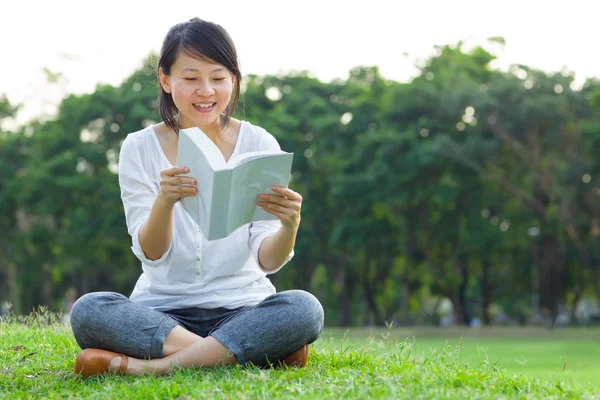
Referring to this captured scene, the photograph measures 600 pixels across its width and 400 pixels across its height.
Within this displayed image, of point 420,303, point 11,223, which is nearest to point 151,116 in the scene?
point 11,223

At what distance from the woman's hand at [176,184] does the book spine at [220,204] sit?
0.13 m

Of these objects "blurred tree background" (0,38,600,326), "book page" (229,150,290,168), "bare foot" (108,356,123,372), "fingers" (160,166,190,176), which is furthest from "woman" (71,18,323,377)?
"blurred tree background" (0,38,600,326)

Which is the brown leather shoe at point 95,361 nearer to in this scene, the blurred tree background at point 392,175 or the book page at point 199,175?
the book page at point 199,175

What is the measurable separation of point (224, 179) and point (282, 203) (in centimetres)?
37

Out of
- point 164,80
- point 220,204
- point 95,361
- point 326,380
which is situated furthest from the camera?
point 164,80

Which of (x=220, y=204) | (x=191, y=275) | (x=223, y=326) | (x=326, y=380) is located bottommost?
(x=326, y=380)

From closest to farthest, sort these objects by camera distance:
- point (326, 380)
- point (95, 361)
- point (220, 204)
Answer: point (220, 204)
point (326, 380)
point (95, 361)

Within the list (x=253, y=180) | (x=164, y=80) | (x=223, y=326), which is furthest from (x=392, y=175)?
(x=253, y=180)

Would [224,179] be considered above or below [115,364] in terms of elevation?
above

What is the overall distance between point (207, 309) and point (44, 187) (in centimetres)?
2529

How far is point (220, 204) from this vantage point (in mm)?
3766

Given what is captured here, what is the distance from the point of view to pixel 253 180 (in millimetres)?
3775

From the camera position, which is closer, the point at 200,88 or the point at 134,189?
the point at 200,88

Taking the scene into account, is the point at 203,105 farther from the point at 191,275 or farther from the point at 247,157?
the point at 191,275
